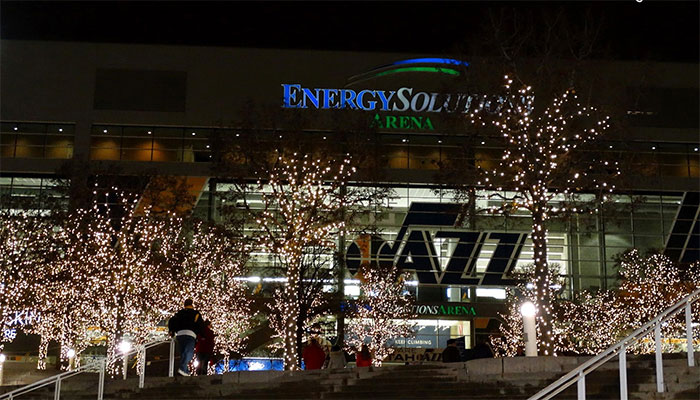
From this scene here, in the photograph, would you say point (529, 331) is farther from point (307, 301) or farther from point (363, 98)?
point (363, 98)

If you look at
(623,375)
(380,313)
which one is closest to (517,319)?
(380,313)

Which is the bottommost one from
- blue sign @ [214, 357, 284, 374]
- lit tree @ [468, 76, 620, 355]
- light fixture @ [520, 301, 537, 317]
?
blue sign @ [214, 357, 284, 374]

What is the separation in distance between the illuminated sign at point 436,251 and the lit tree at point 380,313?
416 centimetres

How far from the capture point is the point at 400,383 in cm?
1387

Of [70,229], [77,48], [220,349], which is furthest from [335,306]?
[77,48]

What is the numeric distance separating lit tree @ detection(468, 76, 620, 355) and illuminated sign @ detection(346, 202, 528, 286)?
2255 cm

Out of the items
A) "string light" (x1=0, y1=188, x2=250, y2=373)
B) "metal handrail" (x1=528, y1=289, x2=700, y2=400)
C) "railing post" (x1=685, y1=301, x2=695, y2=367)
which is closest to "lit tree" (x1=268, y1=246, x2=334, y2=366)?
"string light" (x1=0, y1=188, x2=250, y2=373)

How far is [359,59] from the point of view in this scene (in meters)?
44.6

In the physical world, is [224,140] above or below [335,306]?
above

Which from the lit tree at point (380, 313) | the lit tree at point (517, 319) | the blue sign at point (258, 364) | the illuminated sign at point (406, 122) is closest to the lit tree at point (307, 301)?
the lit tree at point (380, 313)

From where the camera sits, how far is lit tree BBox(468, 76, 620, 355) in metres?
19.5

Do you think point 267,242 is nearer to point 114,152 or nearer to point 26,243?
point 26,243

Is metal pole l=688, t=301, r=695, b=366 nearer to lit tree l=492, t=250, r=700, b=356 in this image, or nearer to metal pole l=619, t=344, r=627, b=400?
metal pole l=619, t=344, r=627, b=400

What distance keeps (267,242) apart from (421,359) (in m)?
20.5
